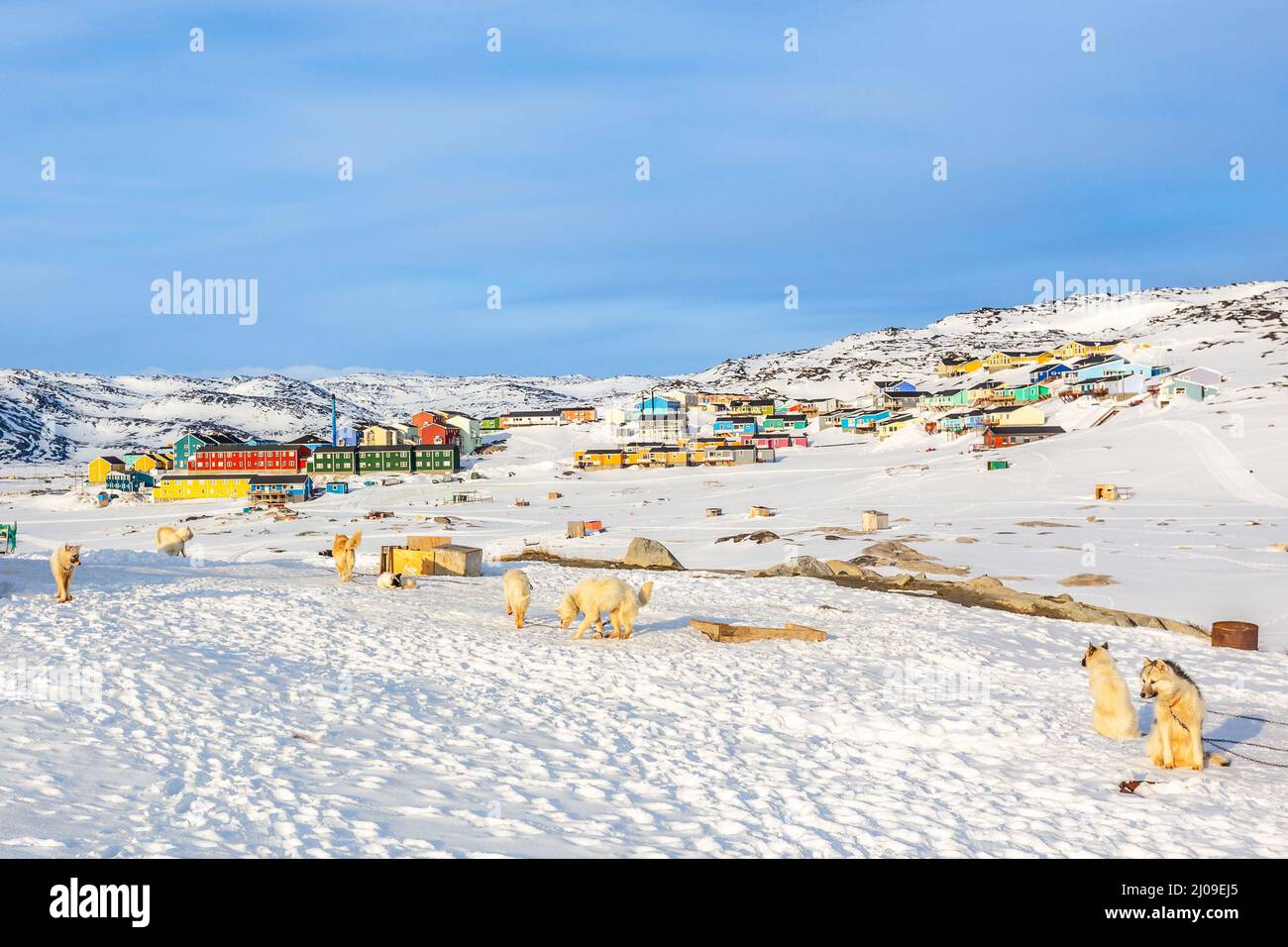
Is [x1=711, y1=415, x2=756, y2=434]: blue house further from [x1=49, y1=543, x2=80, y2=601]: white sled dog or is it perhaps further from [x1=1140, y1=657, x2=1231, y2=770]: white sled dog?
[x1=1140, y1=657, x2=1231, y2=770]: white sled dog

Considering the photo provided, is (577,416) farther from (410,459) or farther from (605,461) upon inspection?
(410,459)

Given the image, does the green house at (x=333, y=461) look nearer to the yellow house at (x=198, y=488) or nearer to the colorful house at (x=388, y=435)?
the colorful house at (x=388, y=435)

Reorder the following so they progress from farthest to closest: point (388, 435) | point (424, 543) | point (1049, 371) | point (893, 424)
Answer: point (1049, 371) → point (893, 424) → point (388, 435) → point (424, 543)

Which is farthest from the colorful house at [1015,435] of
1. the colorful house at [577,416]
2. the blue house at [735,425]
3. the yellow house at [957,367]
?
the yellow house at [957,367]

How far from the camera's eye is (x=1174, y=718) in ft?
33.9

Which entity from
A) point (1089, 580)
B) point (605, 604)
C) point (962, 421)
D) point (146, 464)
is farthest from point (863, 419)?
point (605, 604)

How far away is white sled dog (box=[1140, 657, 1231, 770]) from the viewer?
991 centimetres

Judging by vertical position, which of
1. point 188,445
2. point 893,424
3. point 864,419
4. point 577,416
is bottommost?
point 188,445

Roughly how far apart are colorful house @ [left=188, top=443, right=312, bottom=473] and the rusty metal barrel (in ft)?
337

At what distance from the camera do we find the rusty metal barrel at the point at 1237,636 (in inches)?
727

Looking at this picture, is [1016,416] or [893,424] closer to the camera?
[1016,416]

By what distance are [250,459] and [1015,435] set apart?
282 feet

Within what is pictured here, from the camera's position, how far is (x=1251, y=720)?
13086mm
